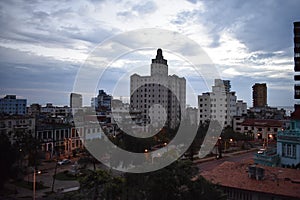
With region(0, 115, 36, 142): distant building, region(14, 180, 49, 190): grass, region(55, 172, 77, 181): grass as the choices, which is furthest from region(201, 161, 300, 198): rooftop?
region(0, 115, 36, 142): distant building

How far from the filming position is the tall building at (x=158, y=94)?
139 ft

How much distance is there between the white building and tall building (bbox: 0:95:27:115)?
32.2m

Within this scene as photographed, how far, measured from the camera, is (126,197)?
6.91 metres

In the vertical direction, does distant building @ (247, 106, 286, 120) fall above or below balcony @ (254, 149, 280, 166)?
above

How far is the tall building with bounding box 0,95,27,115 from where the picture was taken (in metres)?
54.2

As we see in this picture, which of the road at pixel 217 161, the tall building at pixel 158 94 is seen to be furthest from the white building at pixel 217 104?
the road at pixel 217 161

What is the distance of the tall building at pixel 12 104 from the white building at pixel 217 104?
1270 inches

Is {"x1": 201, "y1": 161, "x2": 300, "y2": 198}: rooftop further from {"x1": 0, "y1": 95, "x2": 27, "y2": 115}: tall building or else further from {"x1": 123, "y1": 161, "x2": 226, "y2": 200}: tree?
{"x1": 0, "y1": 95, "x2": 27, "y2": 115}: tall building

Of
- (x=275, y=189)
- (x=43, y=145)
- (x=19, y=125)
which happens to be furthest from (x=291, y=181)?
(x=19, y=125)

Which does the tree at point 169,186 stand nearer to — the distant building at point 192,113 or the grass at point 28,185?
the grass at point 28,185

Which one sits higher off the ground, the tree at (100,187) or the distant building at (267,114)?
the distant building at (267,114)

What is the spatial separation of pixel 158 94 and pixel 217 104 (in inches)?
335

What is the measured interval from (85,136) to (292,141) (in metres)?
17.5

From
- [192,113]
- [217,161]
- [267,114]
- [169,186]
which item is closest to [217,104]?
[192,113]
